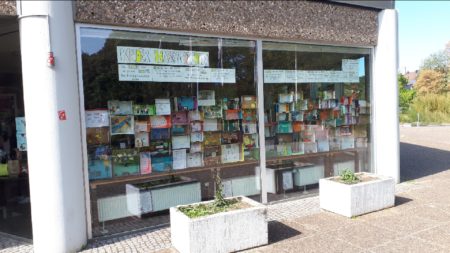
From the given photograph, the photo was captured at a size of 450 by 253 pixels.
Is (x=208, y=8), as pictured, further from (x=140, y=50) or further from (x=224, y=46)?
(x=140, y=50)

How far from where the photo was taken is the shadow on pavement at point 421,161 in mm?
8734

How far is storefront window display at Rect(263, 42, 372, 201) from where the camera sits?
6.69 m

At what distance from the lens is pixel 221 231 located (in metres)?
4.36

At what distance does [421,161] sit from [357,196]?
19.2 feet

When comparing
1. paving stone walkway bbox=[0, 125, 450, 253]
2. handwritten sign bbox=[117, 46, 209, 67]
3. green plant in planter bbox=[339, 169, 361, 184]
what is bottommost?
paving stone walkway bbox=[0, 125, 450, 253]

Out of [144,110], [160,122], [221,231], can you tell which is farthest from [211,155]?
[221,231]

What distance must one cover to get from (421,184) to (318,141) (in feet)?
7.19

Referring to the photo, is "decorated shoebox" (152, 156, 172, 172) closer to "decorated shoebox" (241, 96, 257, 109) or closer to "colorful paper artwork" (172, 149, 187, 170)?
"colorful paper artwork" (172, 149, 187, 170)

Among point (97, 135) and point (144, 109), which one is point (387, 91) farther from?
point (97, 135)

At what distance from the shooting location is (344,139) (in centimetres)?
776

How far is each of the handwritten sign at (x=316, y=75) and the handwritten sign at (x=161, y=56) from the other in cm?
120

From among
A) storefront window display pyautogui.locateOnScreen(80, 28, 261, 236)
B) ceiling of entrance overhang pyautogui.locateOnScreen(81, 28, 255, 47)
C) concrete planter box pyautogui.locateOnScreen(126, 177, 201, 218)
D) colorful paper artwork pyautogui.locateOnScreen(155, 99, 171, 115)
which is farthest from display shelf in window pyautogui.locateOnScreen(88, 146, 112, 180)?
ceiling of entrance overhang pyautogui.locateOnScreen(81, 28, 255, 47)

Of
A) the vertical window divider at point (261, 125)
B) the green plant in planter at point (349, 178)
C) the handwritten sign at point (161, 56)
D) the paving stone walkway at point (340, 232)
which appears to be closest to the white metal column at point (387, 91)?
the paving stone walkway at point (340, 232)

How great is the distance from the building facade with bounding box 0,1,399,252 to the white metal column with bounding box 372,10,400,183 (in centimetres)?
3
